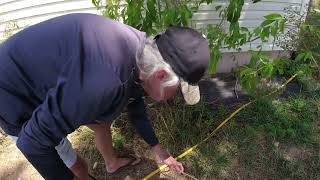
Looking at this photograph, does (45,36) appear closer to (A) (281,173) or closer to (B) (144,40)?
(B) (144,40)

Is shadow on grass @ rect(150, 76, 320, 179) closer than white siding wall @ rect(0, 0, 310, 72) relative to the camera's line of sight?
Yes

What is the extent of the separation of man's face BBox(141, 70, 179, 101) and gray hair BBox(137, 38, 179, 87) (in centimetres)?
2

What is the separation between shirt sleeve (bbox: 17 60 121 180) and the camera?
1.64 metres

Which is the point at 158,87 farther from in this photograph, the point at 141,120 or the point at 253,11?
the point at 253,11

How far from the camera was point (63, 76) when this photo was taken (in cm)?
171

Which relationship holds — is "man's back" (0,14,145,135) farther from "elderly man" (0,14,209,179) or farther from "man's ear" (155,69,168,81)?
"man's ear" (155,69,168,81)

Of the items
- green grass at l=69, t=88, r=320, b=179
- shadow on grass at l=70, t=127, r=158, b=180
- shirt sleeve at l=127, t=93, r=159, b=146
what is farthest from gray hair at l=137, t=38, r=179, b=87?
shadow on grass at l=70, t=127, r=158, b=180

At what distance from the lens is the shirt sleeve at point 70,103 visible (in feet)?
5.39

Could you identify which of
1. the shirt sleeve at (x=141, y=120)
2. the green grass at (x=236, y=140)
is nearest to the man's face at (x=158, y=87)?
the shirt sleeve at (x=141, y=120)

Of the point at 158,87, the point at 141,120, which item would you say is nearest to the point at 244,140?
the point at 141,120

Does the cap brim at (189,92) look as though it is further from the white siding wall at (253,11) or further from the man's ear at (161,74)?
the white siding wall at (253,11)

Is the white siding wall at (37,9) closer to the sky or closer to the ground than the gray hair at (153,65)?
closer to the ground

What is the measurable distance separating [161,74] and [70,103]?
393 mm

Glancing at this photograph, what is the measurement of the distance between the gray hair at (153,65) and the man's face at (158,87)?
2 centimetres
